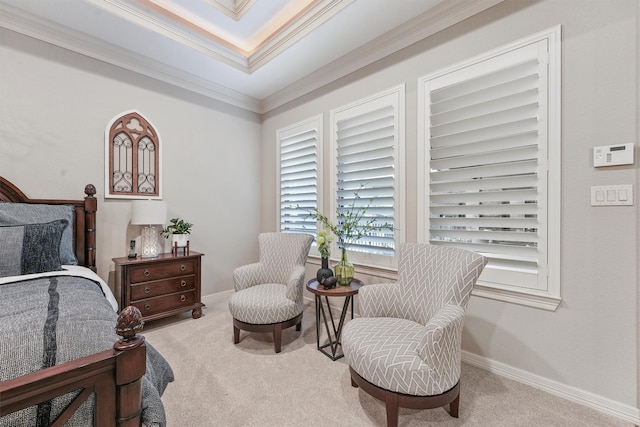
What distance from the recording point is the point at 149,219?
2.77 m

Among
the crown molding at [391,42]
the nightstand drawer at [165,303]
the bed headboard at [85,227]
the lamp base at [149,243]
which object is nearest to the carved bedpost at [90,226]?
the bed headboard at [85,227]

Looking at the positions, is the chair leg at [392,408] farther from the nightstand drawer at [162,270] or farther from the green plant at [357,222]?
A: the nightstand drawer at [162,270]

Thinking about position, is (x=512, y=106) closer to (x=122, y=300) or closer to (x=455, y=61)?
(x=455, y=61)

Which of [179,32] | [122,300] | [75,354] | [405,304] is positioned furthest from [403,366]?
[179,32]

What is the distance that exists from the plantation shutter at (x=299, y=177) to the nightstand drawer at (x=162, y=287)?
1.39 meters

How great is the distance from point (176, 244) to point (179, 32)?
217cm

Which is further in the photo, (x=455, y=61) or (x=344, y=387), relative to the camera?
(x=455, y=61)

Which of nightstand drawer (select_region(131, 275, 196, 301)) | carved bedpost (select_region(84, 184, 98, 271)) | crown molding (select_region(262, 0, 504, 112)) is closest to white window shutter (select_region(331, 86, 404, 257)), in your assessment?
crown molding (select_region(262, 0, 504, 112))

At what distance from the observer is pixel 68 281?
1722 millimetres

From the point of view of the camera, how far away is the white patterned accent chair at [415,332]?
4.50 feet

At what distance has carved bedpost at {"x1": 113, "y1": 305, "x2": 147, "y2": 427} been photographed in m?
0.86

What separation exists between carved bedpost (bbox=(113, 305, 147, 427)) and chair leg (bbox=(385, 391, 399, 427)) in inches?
43.6

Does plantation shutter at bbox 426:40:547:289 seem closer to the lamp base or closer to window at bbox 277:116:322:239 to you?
window at bbox 277:116:322:239

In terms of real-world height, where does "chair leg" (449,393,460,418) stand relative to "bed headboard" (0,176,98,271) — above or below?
below
